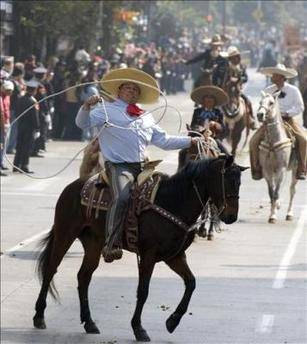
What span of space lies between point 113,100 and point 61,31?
30513 mm

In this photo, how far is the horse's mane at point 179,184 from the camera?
15109mm

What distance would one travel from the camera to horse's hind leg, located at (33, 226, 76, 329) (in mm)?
16391

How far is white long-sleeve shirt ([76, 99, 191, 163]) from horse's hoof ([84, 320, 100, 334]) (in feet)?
5.39

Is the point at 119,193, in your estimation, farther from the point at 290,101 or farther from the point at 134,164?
the point at 290,101

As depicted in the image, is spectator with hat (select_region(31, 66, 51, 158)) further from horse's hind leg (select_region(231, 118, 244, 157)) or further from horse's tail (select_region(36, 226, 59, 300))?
horse's tail (select_region(36, 226, 59, 300))

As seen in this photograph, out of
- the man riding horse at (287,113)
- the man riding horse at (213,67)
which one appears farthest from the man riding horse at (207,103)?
the man riding horse at (213,67)

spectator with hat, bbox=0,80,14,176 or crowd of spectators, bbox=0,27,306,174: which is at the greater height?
spectator with hat, bbox=0,80,14,176

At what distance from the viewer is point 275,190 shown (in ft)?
80.7

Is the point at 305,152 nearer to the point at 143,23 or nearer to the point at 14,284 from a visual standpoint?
the point at 14,284

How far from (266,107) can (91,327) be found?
8.57 meters

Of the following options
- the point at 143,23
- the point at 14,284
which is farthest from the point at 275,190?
the point at 143,23

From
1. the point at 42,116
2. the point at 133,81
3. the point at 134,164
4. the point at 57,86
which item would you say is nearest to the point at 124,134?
the point at 134,164

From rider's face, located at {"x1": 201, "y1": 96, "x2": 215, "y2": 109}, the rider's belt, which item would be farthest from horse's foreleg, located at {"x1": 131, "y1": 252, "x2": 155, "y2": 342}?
rider's face, located at {"x1": 201, "y1": 96, "x2": 215, "y2": 109}

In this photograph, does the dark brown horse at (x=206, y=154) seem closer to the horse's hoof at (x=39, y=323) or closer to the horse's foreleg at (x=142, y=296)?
the horse's foreleg at (x=142, y=296)
